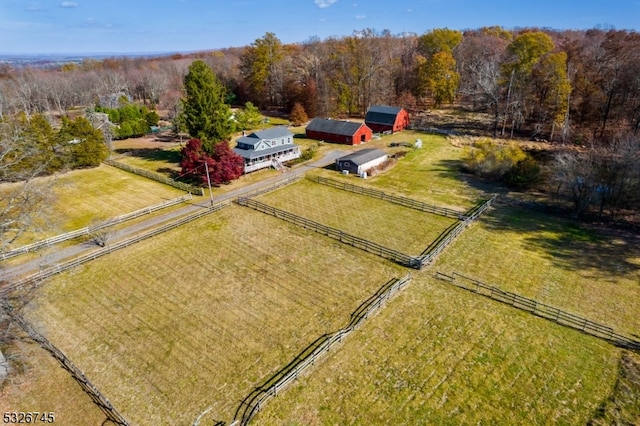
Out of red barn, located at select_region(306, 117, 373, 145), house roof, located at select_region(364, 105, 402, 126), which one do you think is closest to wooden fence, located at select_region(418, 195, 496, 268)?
red barn, located at select_region(306, 117, 373, 145)

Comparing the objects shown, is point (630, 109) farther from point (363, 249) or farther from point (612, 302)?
point (363, 249)

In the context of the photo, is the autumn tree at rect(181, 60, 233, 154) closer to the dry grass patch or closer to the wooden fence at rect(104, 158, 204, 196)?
A: the wooden fence at rect(104, 158, 204, 196)

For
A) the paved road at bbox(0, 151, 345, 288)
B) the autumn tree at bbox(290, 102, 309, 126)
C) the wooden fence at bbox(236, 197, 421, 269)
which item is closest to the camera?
the paved road at bbox(0, 151, 345, 288)

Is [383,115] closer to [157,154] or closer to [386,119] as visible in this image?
[386,119]

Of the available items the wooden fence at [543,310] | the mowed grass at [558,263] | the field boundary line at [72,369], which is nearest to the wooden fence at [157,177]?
the field boundary line at [72,369]

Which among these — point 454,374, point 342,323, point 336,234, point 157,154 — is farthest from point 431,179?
point 157,154
